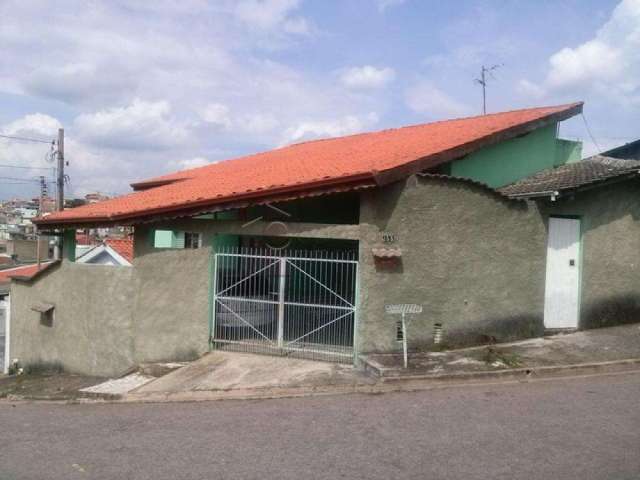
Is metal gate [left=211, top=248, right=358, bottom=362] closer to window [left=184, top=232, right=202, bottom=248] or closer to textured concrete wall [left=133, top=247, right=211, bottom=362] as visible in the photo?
textured concrete wall [left=133, top=247, right=211, bottom=362]

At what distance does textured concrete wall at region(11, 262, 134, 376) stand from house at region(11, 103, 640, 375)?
1.4 inches

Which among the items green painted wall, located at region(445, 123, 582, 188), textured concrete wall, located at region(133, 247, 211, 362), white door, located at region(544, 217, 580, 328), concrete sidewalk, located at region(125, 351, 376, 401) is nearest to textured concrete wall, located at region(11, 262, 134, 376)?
textured concrete wall, located at region(133, 247, 211, 362)

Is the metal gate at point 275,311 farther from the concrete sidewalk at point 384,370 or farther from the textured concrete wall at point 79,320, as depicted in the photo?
the textured concrete wall at point 79,320

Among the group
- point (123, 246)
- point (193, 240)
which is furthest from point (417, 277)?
point (123, 246)

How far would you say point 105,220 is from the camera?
9836 millimetres

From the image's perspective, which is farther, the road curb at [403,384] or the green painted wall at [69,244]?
the green painted wall at [69,244]

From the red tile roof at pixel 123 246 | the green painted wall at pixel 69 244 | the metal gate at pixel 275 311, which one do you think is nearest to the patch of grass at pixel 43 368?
the green painted wall at pixel 69 244

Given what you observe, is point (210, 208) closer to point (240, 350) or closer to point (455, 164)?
point (240, 350)

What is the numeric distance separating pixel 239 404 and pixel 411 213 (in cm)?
364

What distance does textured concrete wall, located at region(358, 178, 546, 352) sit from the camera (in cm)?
841

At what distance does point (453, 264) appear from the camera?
8805 mm

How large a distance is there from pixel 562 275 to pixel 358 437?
19.1 ft

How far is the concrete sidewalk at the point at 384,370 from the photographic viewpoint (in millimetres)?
7430

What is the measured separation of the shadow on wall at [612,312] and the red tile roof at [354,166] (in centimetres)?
339
